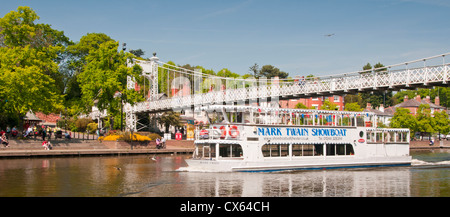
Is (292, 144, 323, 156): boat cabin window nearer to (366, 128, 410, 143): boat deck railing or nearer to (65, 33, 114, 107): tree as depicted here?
(366, 128, 410, 143): boat deck railing

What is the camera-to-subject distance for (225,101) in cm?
6531

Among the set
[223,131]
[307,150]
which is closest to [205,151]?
[223,131]

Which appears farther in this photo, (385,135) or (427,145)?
(427,145)

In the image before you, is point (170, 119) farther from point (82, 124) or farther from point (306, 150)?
point (306, 150)

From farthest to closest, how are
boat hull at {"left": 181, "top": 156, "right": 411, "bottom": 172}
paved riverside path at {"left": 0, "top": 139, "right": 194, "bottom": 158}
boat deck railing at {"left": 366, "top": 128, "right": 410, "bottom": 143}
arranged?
1. paved riverside path at {"left": 0, "top": 139, "right": 194, "bottom": 158}
2. boat deck railing at {"left": 366, "top": 128, "right": 410, "bottom": 143}
3. boat hull at {"left": 181, "top": 156, "right": 411, "bottom": 172}

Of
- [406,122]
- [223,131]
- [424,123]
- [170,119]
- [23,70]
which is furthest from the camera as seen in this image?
[424,123]

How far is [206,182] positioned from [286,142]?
8.41m

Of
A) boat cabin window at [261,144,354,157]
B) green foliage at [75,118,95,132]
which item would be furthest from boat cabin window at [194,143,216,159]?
green foliage at [75,118,95,132]

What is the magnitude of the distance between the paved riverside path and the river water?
6.74m

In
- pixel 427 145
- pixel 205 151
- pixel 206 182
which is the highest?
pixel 205 151

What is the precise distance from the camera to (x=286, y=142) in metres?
34.5

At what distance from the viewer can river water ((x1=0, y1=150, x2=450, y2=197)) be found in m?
25.2

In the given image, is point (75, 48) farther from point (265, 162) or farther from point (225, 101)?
point (265, 162)
